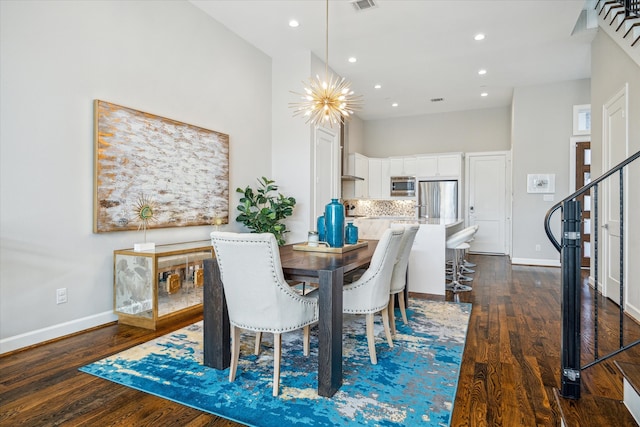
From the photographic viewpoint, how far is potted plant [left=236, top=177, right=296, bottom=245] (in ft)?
15.9

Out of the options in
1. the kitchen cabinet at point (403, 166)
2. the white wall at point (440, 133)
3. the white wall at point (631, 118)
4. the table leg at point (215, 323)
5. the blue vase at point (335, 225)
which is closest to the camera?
the table leg at point (215, 323)

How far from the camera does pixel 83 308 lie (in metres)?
3.19

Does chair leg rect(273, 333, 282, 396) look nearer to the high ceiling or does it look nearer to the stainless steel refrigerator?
the high ceiling

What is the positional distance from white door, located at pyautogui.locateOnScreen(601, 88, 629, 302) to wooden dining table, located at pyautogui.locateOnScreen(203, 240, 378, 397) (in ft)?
10.5

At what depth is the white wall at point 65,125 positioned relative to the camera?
2707mm

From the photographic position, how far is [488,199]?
8.14 meters

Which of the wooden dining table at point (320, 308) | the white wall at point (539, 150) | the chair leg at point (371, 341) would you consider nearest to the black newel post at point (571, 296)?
the chair leg at point (371, 341)

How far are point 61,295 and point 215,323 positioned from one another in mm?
1563

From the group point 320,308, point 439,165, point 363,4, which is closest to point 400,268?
point 320,308

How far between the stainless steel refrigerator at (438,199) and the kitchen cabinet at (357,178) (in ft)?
4.18

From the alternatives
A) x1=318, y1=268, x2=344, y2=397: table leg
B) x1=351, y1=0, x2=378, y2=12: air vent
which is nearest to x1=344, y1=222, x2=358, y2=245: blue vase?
x1=318, y1=268, x2=344, y2=397: table leg

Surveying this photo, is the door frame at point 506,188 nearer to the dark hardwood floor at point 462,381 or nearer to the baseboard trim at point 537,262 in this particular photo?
the baseboard trim at point 537,262

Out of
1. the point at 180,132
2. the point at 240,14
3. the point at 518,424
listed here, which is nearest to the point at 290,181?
the point at 180,132

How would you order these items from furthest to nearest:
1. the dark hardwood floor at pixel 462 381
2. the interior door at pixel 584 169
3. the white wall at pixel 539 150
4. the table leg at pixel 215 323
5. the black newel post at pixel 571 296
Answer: the white wall at pixel 539 150
the interior door at pixel 584 169
the table leg at pixel 215 323
the black newel post at pixel 571 296
the dark hardwood floor at pixel 462 381
